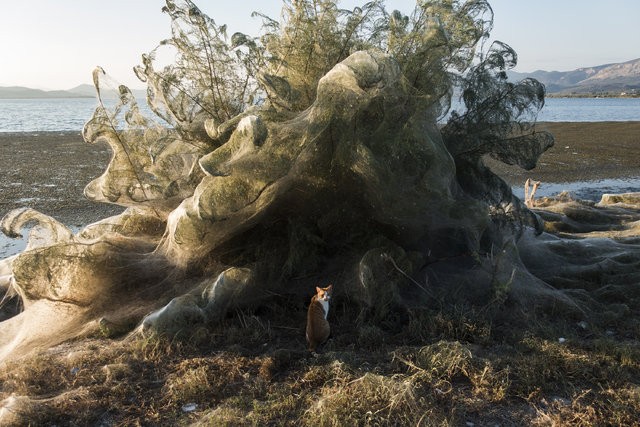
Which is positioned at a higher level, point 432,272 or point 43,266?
point 43,266

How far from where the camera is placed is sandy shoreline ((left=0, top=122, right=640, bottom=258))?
41.6 ft

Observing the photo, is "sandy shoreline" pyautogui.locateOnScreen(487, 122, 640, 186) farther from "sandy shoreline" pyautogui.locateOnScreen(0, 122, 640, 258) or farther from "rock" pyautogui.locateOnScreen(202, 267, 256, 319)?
"rock" pyautogui.locateOnScreen(202, 267, 256, 319)

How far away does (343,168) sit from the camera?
14.8 ft

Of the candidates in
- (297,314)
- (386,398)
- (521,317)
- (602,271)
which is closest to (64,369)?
(297,314)

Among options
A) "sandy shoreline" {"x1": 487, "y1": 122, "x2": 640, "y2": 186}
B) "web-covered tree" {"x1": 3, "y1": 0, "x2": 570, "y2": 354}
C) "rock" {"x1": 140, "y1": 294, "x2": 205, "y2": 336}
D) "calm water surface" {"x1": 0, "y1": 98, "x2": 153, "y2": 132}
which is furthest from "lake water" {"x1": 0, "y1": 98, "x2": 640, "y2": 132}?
"rock" {"x1": 140, "y1": 294, "x2": 205, "y2": 336}

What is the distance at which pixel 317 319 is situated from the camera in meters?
4.13

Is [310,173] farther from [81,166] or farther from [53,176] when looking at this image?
[81,166]

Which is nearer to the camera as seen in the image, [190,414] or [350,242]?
[190,414]

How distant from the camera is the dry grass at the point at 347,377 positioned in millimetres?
3299

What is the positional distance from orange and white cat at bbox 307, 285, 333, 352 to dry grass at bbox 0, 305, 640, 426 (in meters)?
0.12

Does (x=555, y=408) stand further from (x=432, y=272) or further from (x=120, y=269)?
(x=120, y=269)

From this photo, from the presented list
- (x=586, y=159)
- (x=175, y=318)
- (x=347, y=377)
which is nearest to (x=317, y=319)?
(x=347, y=377)

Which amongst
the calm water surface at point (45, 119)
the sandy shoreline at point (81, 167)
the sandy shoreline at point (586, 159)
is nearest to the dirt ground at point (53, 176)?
the sandy shoreline at point (81, 167)

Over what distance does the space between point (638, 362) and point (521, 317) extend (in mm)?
1007
